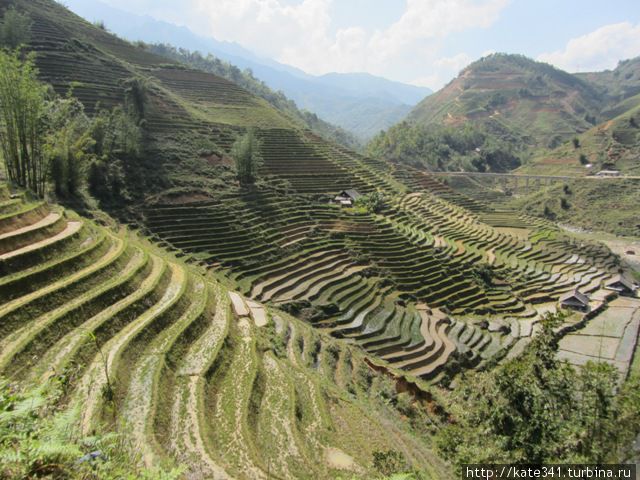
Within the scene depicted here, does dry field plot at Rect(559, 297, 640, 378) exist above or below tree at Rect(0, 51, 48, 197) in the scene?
below

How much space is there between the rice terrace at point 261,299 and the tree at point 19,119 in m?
0.11

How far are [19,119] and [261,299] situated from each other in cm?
1533

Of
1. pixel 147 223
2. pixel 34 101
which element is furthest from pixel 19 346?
pixel 147 223

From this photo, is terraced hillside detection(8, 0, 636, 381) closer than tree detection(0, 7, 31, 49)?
Yes

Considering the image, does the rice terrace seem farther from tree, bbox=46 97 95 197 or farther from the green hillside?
the green hillside

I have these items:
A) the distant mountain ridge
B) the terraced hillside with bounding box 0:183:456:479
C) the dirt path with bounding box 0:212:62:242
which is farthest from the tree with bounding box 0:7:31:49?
the distant mountain ridge

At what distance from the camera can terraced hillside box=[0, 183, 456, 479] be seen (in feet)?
28.7

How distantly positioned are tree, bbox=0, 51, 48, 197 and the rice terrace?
0.11 meters

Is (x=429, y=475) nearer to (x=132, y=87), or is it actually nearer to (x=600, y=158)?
(x=132, y=87)

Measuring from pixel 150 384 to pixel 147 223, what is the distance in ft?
62.1

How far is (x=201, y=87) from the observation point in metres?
62.4

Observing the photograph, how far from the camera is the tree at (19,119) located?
61.0 feet

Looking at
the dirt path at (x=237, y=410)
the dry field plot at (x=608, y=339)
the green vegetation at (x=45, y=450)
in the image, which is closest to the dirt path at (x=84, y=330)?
the green vegetation at (x=45, y=450)

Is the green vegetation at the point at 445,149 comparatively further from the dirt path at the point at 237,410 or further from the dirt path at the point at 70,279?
the dirt path at the point at 237,410
